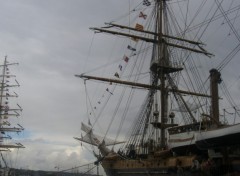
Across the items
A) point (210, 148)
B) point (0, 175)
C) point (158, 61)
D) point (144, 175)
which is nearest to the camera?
point (210, 148)

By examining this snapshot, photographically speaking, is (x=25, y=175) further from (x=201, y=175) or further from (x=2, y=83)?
(x=201, y=175)

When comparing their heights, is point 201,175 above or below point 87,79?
below

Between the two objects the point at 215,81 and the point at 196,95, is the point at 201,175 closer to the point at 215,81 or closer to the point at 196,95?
the point at 215,81

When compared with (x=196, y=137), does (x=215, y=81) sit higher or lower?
higher

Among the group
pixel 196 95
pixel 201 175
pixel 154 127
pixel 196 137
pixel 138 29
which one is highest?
pixel 138 29

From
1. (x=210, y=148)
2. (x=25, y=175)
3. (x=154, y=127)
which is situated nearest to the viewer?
(x=210, y=148)

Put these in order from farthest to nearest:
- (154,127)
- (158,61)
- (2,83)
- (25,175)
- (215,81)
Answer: (25,175), (2,83), (158,61), (154,127), (215,81)

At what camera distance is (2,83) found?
3177 inches

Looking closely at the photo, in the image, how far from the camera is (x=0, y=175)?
66625mm

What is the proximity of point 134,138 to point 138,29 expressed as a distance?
11591mm

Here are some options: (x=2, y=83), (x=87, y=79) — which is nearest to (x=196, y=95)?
(x=87, y=79)

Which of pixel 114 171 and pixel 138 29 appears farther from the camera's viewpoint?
pixel 138 29

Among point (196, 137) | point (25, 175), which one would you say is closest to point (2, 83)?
point (25, 175)

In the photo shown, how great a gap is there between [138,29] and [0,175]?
33.0m
